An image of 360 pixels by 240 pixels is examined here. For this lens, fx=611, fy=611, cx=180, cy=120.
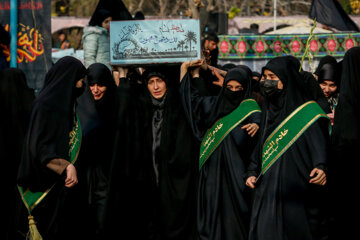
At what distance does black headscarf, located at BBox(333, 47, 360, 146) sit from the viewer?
510cm

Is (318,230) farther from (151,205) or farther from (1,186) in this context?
(1,186)

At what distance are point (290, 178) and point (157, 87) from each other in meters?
1.56

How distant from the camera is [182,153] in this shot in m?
5.42

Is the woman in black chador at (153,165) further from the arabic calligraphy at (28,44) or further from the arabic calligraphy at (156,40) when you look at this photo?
the arabic calligraphy at (28,44)

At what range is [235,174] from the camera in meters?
5.13

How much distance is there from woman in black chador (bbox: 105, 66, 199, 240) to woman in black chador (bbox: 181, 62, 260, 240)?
157 millimetres

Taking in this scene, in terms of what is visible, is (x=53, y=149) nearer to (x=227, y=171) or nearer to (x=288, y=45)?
(x=227, y=171)

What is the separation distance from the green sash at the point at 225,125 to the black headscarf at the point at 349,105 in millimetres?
690

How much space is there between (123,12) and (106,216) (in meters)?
2.53

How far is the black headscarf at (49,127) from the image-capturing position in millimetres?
4297

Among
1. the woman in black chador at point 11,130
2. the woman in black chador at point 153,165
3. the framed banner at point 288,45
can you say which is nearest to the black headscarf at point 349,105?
the woman in black chador at point 153,165

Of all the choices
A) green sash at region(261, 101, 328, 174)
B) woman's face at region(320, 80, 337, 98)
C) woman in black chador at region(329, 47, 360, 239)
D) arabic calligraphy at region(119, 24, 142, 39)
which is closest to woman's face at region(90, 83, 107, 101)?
arabic calligraphy at region(119, 24, 142, 39)

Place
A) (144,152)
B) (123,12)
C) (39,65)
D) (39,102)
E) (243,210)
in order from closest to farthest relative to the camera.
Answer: (39,102) → (243,210) → (144,152) → (123,12) → (39,65)

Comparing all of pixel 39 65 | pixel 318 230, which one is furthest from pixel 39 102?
pixel 39 65
